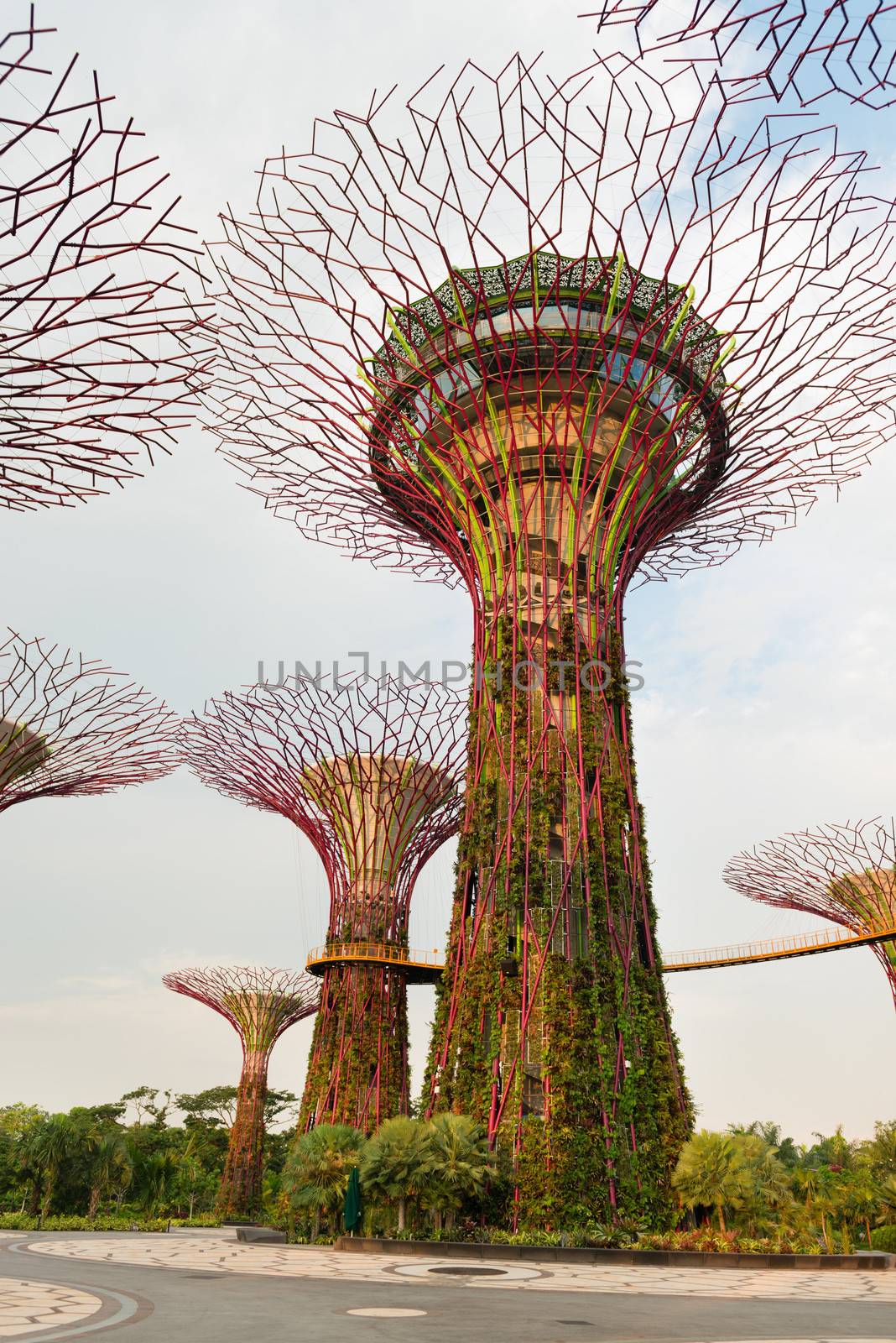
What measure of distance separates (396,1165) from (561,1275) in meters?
4.42

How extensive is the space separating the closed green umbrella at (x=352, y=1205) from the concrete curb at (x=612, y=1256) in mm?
497

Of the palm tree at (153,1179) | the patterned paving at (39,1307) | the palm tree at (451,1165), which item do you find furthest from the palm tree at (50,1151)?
the patterned paving at (39,1307)

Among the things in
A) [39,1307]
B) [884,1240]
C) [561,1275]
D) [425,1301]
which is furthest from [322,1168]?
[884,1240]

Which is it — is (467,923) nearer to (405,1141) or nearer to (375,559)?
(405,1141)

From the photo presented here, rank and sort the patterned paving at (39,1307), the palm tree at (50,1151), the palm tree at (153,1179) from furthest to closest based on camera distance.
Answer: the palm tree at (153,1179), the palm tree at (50,1151), the patterned paving at (39,1307)

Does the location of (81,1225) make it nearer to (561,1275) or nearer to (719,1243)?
(719,1243)

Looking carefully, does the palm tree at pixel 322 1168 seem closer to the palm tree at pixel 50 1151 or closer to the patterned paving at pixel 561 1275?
the patterned paving at pixel 561 1275

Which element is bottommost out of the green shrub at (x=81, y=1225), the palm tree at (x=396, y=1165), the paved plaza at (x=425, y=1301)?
the paved plaza at (x=425, y=1301)

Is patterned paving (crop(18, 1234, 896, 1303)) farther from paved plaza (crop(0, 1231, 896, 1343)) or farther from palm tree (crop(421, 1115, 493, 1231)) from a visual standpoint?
palm tree (crop(421, 1115, 493, 1231))

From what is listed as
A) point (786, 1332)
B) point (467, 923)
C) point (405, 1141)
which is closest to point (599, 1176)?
point (405, 1141)

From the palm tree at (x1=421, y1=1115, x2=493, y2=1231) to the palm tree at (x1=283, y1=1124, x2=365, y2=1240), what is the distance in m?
3.61

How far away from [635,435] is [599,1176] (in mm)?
14480

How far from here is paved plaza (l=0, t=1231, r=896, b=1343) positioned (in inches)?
249

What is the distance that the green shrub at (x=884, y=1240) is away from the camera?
2589 cm
